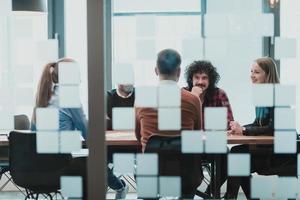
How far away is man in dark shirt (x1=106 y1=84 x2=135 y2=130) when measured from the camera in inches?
137

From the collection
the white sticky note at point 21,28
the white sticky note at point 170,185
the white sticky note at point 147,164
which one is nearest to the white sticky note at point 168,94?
the white sticky note at point 147,164

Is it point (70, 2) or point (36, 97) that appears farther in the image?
point (70, 2)

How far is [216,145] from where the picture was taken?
325 cm

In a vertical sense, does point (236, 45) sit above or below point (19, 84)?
above

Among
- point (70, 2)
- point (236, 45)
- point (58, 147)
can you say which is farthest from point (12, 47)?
point (236, 45)

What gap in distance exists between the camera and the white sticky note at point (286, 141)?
3.21 m

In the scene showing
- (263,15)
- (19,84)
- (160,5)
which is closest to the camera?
(263,15)

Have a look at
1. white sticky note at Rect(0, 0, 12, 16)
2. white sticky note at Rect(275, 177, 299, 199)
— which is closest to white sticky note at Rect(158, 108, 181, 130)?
white sticky note at Rect(275, 177, 299, 199)

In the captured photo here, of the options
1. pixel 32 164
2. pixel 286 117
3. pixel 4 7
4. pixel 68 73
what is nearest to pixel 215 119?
pixel 286 117

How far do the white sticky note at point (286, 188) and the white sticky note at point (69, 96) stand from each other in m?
1.41

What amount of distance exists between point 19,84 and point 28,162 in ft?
2.50

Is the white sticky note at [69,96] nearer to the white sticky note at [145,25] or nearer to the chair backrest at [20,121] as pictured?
the white sticky note at [145,25]

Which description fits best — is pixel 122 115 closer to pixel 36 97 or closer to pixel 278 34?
pixel 36 97

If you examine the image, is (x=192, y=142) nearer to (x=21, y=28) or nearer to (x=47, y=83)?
(x=47, y=83)
